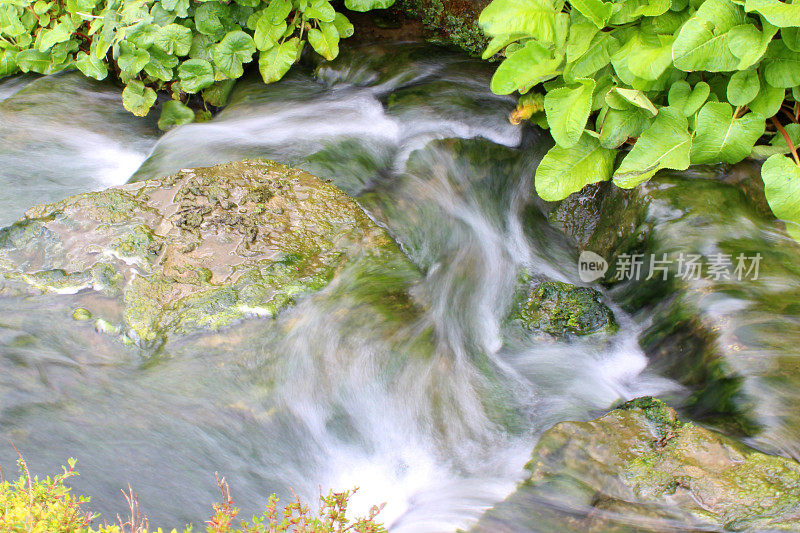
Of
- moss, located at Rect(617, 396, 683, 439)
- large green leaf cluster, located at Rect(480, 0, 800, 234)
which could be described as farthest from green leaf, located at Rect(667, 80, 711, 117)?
moss, located at Rect(617, 396, 683, 439)

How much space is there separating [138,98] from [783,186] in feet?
12.7

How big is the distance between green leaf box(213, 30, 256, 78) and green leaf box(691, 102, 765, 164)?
9.30 ft

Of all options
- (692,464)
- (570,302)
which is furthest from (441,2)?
(692,464)

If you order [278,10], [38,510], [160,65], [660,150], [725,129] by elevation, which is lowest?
[38,510]

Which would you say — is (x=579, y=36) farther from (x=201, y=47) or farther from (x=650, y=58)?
(x=201, y=47)

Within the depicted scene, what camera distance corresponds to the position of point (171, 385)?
8.42 feet

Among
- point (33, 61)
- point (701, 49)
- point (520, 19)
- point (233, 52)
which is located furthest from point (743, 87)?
point (33, 61)

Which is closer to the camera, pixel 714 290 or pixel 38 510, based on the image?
pixel 38 510

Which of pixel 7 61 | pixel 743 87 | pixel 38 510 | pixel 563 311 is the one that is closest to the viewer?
pixel 38 510

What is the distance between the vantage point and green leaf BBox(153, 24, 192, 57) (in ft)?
12.7

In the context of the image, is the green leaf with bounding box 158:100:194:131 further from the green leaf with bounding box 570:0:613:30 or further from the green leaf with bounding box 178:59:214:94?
the green leaf with bounding box 570:0:613:30

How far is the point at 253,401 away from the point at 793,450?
2120 mm

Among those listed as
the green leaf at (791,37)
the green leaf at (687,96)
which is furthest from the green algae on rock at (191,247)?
the green leaf at (791,37)

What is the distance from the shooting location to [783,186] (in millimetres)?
2787
